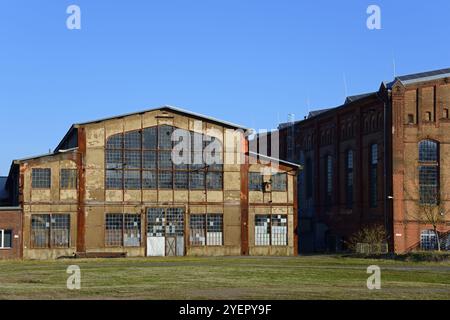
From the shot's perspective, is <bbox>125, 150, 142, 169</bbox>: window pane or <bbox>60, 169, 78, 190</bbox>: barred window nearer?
<bbox>60, 169, 78, 190</bbox>: barred window

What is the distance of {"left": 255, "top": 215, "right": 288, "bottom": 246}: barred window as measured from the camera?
6588 cm

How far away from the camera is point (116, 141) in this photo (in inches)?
2491

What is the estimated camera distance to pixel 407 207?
229 feet

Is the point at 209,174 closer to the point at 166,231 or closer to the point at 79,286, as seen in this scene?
the point at 166,231

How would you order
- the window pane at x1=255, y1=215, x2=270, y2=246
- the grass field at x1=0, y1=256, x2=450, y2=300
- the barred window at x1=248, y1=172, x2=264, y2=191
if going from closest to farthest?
1. the grass field at x1=0, y1=256, x2=450, y2=300
2. the window pane at x1=255, y1=215, x2=270, y2=246
3. the barred window at x1=248, y1=172, x2=264, y2=191

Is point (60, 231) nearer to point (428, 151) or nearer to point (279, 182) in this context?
point (279, 182)

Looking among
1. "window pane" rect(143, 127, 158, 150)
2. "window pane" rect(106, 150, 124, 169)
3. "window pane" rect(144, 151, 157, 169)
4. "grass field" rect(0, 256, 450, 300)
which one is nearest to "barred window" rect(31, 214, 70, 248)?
"window pane" rect(106, 150, 124, 169)

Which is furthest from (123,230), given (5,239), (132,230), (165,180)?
(5,239)

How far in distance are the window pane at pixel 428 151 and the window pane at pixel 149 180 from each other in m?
24.9

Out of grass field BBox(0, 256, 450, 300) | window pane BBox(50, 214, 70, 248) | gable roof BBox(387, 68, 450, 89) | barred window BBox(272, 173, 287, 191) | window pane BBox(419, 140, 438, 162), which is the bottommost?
grass field BBox(0, 256, 450, 300)

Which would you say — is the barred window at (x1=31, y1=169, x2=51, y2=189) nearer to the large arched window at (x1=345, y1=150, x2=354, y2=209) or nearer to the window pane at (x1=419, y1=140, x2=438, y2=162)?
the large arched window at (x1=345, y1=150, x2=354, y2=209)

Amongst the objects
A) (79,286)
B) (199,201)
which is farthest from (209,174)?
(79,286)
